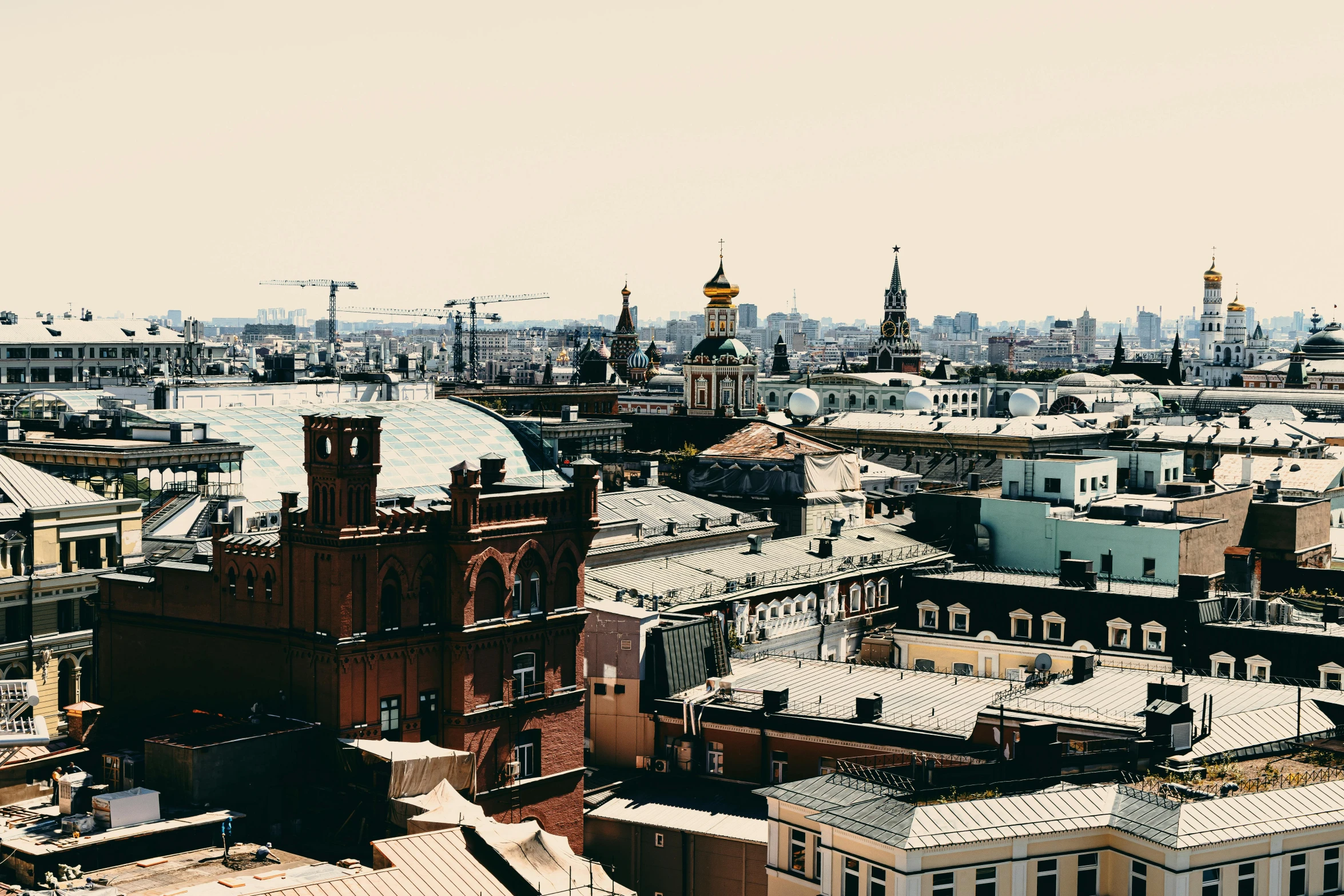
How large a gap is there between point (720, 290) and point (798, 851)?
151 m

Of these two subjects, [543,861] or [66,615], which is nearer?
A: [543,861]

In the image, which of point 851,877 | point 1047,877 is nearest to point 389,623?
point 851,877

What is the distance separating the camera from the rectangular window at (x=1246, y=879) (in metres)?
40.3

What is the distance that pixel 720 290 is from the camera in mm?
193125

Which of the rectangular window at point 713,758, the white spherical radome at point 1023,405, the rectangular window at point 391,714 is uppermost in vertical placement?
the white spherical radome at point 1023,405

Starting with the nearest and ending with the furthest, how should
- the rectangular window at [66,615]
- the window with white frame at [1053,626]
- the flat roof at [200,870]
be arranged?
1. the flat roof at [200,870]
2. the rectangular window at [66,615]
3. the window with white frame at [1053,626]

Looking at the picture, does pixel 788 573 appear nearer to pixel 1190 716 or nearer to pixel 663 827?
pixel 663 827

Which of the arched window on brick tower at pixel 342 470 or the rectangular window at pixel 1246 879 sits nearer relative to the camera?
the rectangular window at pixel 1246 879

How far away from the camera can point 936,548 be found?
91.9 m

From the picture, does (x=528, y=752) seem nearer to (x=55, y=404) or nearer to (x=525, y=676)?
(x=525, y=676)

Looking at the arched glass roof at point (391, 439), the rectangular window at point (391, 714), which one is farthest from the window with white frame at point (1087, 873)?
the arched glass roof at point (391, 439)

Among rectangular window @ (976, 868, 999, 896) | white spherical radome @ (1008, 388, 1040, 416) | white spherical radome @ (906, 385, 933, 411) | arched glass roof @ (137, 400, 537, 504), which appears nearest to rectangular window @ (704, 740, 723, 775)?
rectangular window @ (976, 868, 999, 896)

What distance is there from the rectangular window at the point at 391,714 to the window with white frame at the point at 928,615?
31.3 m

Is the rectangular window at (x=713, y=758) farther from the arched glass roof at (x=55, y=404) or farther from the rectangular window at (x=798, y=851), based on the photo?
the arched glass roof at (x=55, y=404)
